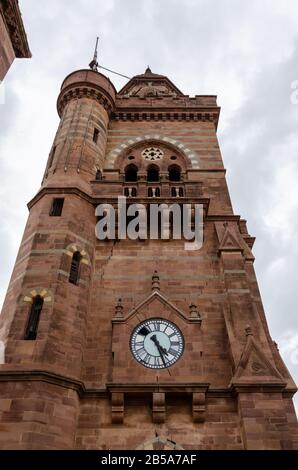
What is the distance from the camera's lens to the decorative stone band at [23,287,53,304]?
1280 cm

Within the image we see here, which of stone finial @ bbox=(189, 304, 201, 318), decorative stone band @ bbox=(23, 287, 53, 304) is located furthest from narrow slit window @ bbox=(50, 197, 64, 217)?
stone finial @ bbox=(189, 304, 201, 318)

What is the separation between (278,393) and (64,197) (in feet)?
33.3

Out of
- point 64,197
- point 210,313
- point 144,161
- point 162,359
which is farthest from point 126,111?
point 162,359

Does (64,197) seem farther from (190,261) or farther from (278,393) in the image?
(278,393)

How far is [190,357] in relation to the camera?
12219 millimetres

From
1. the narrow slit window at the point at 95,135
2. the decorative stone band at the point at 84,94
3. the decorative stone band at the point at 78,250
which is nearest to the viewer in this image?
the decorative stone band at the point at 78,250

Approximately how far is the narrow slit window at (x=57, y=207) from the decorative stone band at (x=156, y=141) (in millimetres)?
4722

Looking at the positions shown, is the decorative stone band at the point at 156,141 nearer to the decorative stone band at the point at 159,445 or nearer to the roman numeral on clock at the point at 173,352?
the roman numeral on clock at the point at 173,352

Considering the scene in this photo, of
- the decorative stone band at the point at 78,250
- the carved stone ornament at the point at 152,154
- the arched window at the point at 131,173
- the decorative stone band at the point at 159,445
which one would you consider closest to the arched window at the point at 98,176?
the arched window at the point at 131,173

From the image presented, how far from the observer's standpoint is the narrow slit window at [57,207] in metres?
15.7

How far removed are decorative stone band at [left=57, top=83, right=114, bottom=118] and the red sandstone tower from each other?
2917 mm

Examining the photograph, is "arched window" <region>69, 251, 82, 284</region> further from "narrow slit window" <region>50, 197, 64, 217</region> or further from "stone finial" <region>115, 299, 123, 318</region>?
"narrow slit window" <region>50, 197, 64, 217</region>

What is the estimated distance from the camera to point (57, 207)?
1599 cm

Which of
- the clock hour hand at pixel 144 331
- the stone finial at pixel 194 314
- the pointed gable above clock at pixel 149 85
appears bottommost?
the clock hour hand at pixel 144 331
